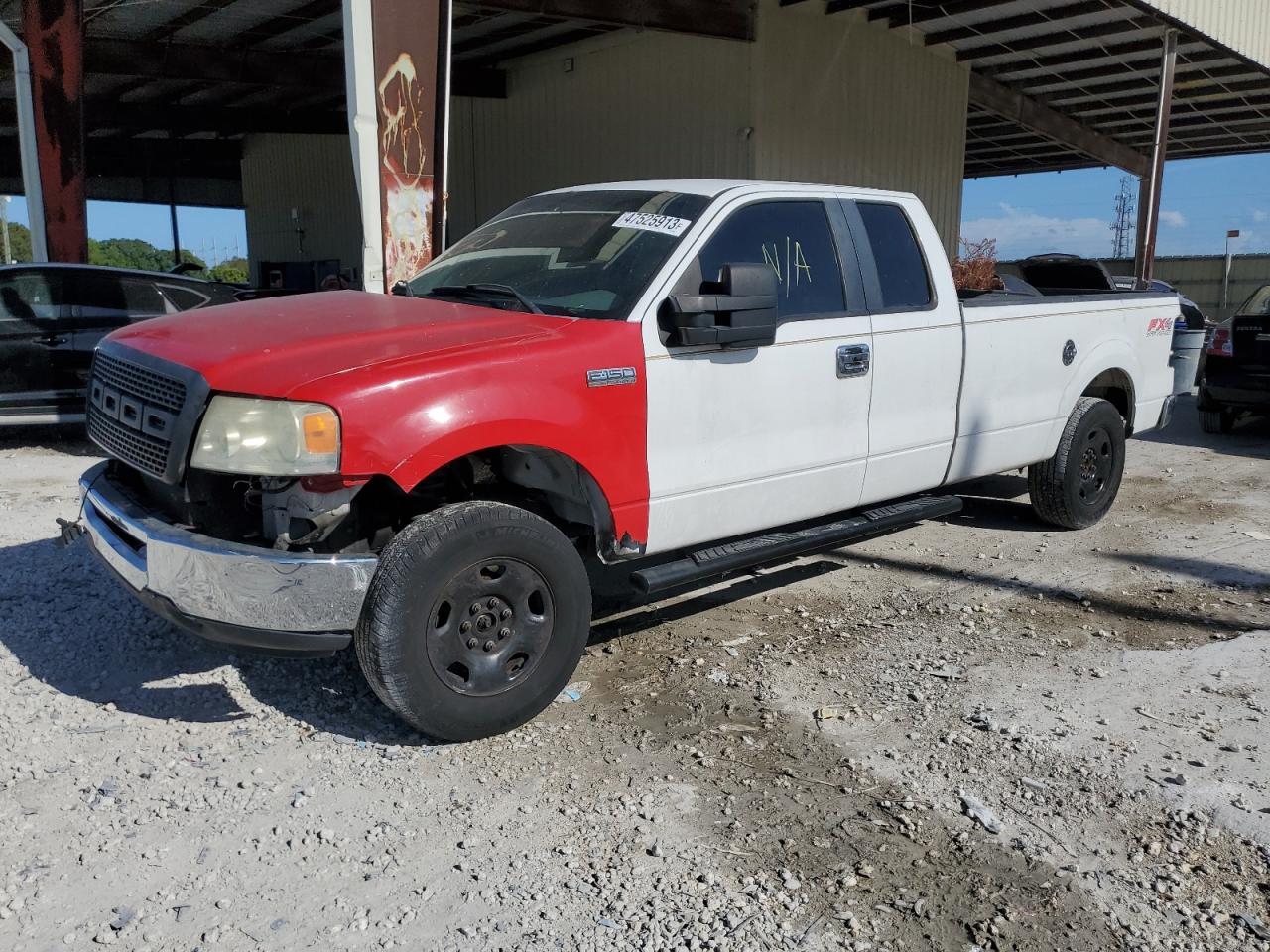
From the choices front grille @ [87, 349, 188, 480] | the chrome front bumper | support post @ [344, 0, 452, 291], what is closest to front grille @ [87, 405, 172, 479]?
front grille @ [87, 349, 188, 480]

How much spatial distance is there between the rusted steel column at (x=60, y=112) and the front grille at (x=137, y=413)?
821 centimetres

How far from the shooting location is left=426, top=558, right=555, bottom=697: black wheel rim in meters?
3.62

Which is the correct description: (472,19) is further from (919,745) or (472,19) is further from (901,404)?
(919,745)

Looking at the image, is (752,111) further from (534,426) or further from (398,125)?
(534,426)

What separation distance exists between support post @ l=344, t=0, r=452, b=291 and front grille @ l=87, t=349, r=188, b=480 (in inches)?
149

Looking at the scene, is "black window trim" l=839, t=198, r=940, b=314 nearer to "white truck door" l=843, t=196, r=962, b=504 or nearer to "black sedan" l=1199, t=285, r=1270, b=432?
"white truck door" l=843, t=196, r=962, b=504

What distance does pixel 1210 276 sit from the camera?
1227 inches

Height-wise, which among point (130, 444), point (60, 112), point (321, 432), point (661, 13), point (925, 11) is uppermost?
point (925, 11)

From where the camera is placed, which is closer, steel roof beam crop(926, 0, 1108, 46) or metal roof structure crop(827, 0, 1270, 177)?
steel roof beam crop(926, 0, 1108, 46)

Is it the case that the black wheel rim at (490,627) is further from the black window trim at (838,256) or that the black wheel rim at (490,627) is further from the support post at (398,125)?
the support post at (398,125)

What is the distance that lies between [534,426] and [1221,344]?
895cm

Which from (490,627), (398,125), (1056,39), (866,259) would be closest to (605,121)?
(1056,39)

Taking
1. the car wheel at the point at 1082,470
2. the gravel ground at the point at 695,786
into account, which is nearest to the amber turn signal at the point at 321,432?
the gravel ground at the point at 695,786

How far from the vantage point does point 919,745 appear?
3805 millimetres
